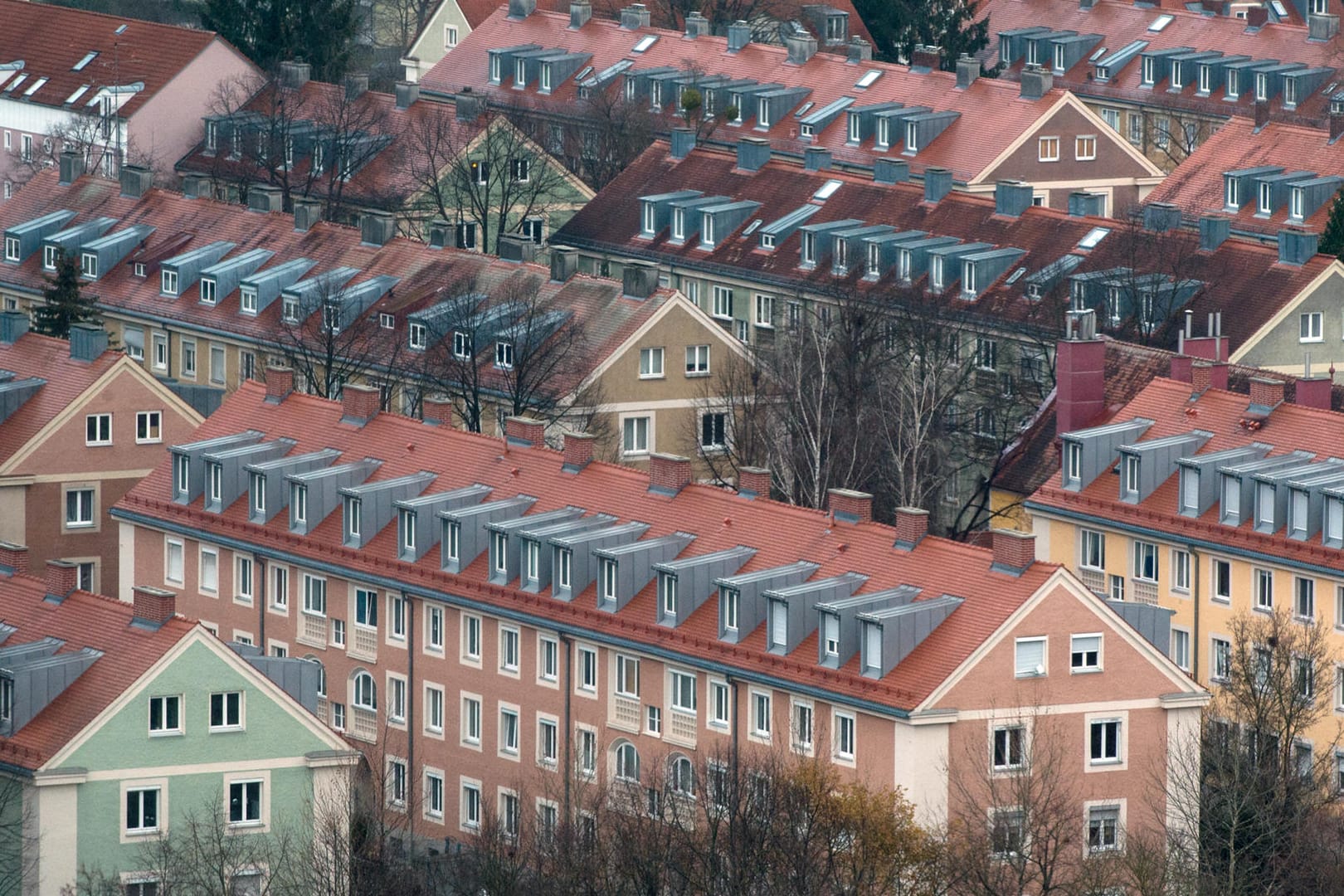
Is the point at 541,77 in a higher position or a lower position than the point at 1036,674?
higher

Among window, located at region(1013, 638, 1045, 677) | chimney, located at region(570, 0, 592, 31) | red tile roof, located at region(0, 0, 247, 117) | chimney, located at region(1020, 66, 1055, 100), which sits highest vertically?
chimney, located at region(570, 0, 592, 31)

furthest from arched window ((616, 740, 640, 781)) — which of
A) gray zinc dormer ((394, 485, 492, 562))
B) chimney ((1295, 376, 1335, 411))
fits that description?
chimney ((1295, 376, 1335, 411))

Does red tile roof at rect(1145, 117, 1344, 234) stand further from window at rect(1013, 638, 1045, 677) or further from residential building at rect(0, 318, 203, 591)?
window at rect(1013, 638, 1045, 677)

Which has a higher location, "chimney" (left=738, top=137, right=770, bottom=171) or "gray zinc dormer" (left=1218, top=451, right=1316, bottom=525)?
"chimney" (left=738, top=137, right=770, bottom=171)

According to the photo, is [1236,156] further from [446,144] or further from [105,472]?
[105,472]

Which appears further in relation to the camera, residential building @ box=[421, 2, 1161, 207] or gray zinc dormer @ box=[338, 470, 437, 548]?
residential building @ box=[421, 2, 1161, 207]

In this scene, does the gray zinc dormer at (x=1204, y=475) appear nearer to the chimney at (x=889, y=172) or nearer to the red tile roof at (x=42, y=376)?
the red tile roof at (x=42, y=376)

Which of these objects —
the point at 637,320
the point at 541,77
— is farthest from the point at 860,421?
the point at 541,77
